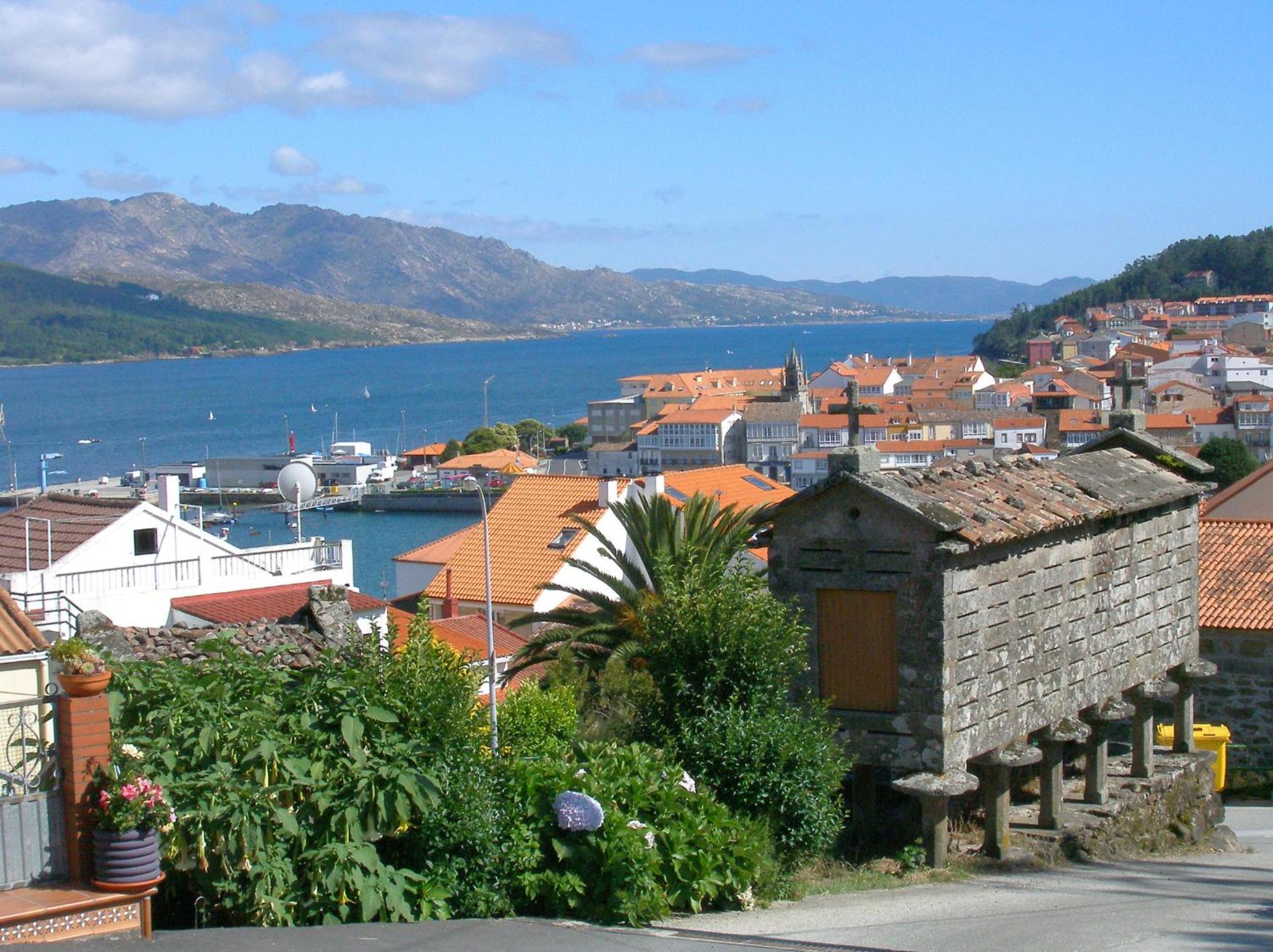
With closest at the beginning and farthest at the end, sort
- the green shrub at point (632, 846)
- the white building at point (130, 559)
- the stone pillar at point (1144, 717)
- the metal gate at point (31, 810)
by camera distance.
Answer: the metal gate at point (31, 810) → the green shrub at point (632, 846) → the stone pillar at point (1144, 717) → the white building at point (130, 559)

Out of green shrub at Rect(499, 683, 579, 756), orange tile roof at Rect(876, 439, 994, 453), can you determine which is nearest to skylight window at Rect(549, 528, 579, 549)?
green shrub at Rect(499, 683, 579, 756)

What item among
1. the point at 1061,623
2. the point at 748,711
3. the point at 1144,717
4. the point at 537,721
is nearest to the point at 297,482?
the point at 537,721

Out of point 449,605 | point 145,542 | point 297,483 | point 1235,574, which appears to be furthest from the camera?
point 449,605

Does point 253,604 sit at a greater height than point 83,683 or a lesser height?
lesser

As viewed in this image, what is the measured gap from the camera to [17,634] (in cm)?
984

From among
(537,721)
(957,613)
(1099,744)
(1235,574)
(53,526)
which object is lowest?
(1099,744)

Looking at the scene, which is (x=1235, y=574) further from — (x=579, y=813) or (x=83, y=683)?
(x=83, y=683)

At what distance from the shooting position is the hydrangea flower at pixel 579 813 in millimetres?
9219

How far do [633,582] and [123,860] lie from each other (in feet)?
31.7

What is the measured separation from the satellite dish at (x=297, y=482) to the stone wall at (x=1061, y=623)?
41.2ft

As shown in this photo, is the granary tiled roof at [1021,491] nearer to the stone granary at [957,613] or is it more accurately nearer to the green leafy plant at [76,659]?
the stone granary at [957,613]

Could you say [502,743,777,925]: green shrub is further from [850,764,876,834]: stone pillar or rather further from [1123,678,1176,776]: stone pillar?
[1123,678,1176,776]: stone pillar

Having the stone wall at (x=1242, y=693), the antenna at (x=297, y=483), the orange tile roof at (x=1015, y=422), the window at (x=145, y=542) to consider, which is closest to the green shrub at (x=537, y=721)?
the stone wall at (x=1242, y=693)

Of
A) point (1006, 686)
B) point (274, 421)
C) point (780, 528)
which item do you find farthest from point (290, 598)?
point (274, 421)
